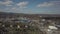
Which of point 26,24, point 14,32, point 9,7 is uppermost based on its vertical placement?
point 9,7

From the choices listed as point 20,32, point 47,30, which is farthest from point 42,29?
point 20,32

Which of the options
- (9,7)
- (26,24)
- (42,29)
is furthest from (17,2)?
(42,29)

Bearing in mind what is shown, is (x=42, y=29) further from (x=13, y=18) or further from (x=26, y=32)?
(x=13, y=18)

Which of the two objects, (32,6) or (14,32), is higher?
(32,6)

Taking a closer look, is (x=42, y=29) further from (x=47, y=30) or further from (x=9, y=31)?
(x=9, y=31)

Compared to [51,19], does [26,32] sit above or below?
below

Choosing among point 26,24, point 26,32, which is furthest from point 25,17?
point 26,32

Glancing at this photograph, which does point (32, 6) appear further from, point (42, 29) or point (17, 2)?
point (42, 29)
